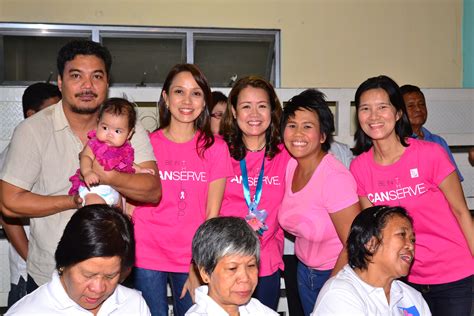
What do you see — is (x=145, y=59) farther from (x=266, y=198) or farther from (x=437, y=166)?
(x=437, y=166)

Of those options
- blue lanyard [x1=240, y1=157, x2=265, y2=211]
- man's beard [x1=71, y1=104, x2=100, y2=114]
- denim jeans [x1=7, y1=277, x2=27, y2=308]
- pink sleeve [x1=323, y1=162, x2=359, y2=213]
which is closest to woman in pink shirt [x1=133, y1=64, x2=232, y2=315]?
blue lanyard [x1=240, y1=157, x2=265, y2=211]

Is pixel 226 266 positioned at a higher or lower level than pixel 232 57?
lower

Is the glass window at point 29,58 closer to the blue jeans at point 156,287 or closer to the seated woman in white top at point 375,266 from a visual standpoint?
the blue jeans at point 156,287

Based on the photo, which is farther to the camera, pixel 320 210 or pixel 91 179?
pixel 320 210

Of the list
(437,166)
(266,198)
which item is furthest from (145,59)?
(437,166)

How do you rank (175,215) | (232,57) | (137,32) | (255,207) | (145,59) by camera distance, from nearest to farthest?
(175,215), (255,207), (137,32), (145,59), (232,57)

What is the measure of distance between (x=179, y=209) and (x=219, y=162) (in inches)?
12.3

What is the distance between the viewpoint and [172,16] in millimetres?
6793

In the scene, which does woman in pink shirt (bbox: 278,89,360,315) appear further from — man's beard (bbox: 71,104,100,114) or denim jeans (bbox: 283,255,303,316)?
man's beard (bbox: 71,104,100,114)

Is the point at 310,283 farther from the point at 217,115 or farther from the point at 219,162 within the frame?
the point at 217,115

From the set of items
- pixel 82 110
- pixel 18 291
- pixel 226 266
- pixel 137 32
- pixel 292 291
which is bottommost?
pixel 292 291

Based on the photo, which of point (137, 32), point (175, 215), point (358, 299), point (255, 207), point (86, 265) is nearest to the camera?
point (86, 265)

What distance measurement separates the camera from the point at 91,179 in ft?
8.72

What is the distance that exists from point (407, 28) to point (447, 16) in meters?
0.55
